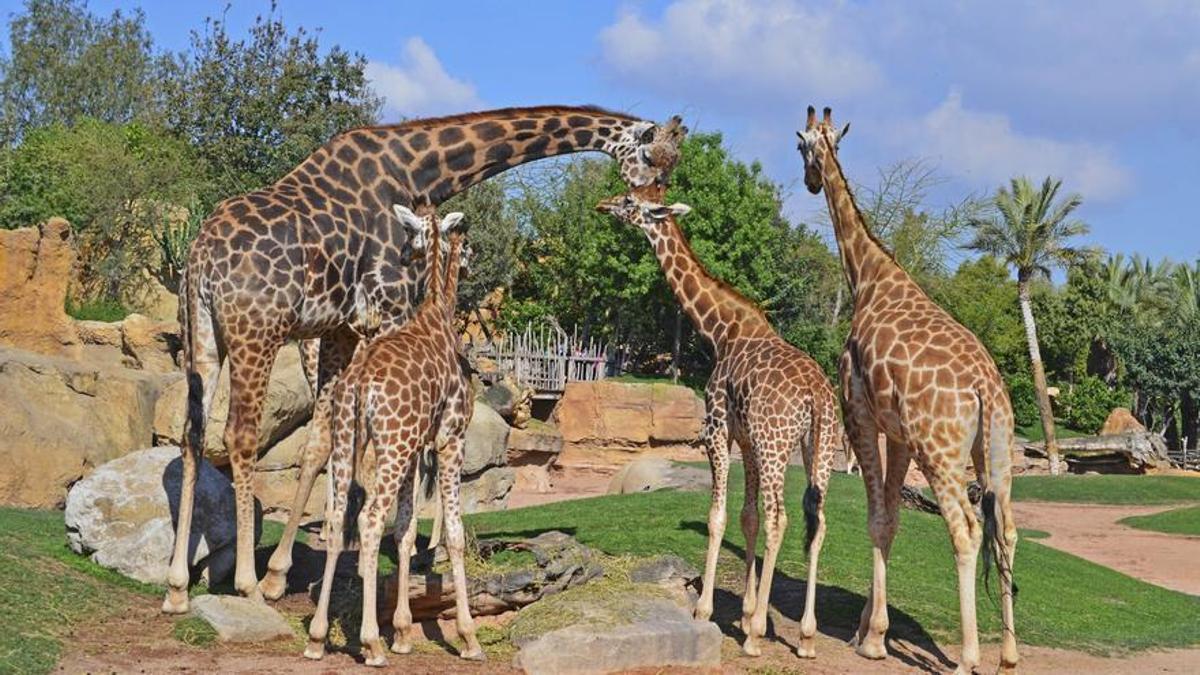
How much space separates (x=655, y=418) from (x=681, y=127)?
65.5 ft

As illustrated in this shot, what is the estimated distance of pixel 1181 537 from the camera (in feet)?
82.4

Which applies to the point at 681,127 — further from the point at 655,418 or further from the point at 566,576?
the point at 655,418

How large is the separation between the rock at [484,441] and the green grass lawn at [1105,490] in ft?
48.3

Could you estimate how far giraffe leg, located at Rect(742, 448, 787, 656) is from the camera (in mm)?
10492

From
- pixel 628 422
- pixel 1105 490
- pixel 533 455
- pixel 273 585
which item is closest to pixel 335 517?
pixel 273 585

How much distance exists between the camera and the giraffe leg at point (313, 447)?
1128cm

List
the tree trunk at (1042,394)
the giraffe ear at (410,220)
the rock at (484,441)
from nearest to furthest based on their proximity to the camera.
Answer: the giraffe ear at (410,220) → the rock at (484,441) → the tree trunk at (1042,394)

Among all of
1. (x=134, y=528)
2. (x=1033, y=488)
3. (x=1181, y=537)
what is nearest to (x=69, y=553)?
(x=134, y=528)

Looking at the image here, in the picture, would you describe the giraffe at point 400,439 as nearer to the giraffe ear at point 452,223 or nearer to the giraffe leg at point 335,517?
the giraffe leg at point 335,517

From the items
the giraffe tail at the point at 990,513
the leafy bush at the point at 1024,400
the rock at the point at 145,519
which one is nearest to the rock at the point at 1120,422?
the leafy bush at the point at 1024,400

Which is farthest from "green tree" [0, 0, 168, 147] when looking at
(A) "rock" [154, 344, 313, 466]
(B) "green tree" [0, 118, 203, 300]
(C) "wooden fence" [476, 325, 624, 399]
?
(A) "rock" [154, 344, 313, 466]

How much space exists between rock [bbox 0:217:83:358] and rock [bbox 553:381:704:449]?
12.8 metres

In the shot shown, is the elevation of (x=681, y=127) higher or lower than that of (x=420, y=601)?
higher

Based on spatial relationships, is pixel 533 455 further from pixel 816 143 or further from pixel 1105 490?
pixel 816 143
